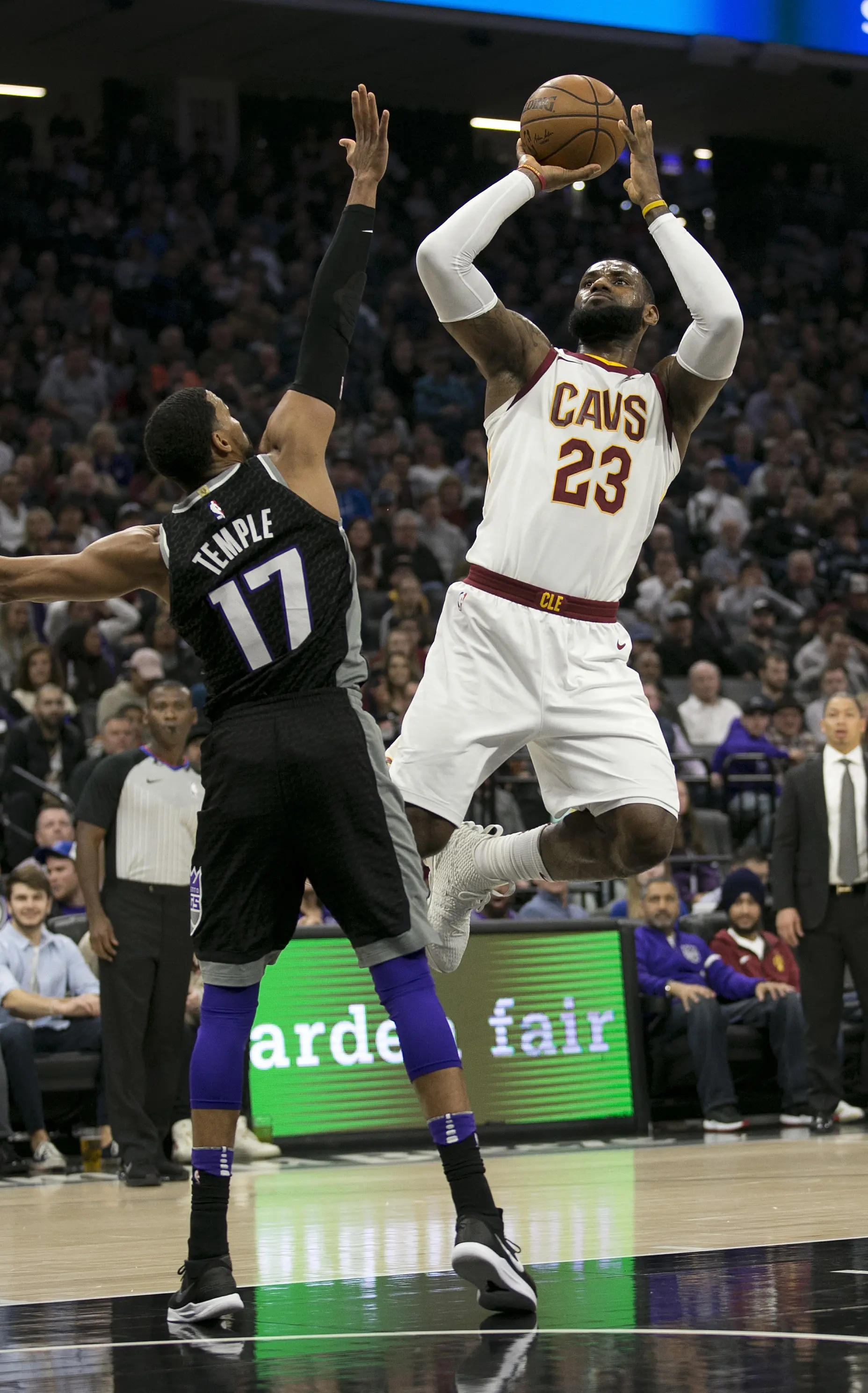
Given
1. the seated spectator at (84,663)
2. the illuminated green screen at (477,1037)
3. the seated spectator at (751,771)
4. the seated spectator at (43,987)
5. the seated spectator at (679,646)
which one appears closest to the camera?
the illuminated green screen at (477,1037)

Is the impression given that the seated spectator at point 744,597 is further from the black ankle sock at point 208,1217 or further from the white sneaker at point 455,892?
the black ankle sock at point 208,1217

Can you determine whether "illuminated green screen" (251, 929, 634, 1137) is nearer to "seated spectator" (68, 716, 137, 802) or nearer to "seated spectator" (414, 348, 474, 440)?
"seated spectator" (68, 716, 137, 802)

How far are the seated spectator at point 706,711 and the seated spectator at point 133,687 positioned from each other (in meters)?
4.10

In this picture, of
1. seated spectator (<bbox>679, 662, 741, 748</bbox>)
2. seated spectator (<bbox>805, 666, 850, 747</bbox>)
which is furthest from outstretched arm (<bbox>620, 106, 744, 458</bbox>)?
seated spectator (<bbox>805, 666, 850, 747</bbox>)

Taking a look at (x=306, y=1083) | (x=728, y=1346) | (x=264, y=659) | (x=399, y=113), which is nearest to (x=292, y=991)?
(x=306, y=1083)

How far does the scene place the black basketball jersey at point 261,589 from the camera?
438 centimetres

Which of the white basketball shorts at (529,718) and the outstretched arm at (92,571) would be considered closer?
the outstretched arm at (92,571)

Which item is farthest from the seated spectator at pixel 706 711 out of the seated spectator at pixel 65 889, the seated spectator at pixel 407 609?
the seated spectator at pixel 65 889

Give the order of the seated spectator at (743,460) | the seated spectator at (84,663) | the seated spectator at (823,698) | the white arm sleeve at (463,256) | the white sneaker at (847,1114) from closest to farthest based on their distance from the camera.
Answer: the white arm sleeve at (463,256) < the white sneaker at (847,1114) < the seated spectator at (84,663) < the seated spectator at (823,698) < the seated spectator at (743,460)

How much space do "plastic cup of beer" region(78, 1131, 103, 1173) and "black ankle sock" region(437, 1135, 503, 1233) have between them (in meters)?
5.45

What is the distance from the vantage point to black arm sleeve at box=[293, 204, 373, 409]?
4492 mm

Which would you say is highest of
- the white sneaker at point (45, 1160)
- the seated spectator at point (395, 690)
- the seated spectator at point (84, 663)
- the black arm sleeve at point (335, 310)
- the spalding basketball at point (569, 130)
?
the spalding basketball at point (569, 130)

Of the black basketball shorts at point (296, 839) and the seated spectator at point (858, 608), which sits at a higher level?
the seated spectator at point (858, 608)

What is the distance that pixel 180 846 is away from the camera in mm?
8852
